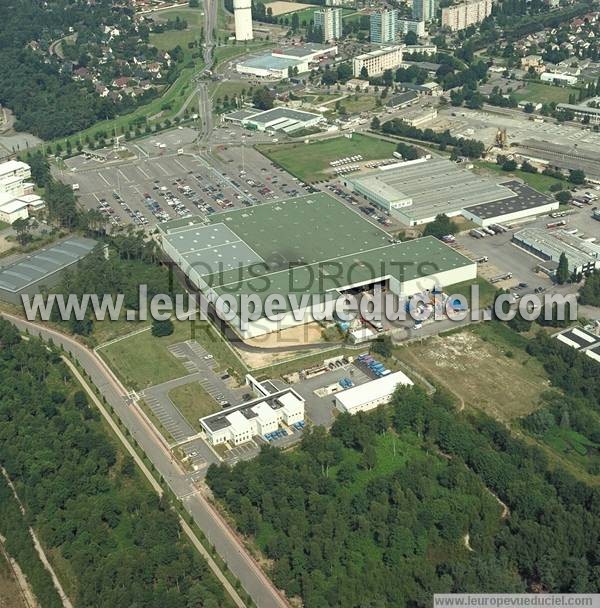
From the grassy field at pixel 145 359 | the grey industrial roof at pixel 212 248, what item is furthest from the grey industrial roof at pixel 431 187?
the grassy field at pixel 145 359

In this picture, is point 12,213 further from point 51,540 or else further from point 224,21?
point 224,21

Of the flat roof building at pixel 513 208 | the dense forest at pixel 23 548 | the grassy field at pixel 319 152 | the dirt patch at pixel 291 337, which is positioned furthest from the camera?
the grassy field at pixel 319 152

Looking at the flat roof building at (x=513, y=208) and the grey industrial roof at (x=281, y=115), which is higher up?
the grey industrial roof at (x=281, y=115)

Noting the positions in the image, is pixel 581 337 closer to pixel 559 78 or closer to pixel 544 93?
pixel 544 93

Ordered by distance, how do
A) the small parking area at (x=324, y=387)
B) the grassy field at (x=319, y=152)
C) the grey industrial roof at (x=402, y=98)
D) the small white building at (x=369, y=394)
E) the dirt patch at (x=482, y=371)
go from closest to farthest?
1. the small white building at (x=369, y=394)
2. the small parking area at (x=324, y=387)
3. the dirt patch at (x=482, y=371)
4. the grassy field at (x=319, y=152)
5. the grey industrial roof at (x=402, y=98)

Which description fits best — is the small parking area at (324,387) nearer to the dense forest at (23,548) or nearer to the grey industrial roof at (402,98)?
the dense forest at (23,548)

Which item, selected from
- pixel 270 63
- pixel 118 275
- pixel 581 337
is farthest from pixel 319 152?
pixel 581 337

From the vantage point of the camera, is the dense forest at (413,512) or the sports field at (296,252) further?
the sports field at (296,252)

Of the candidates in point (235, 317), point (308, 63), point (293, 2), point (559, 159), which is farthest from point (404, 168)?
point (293, 2)
